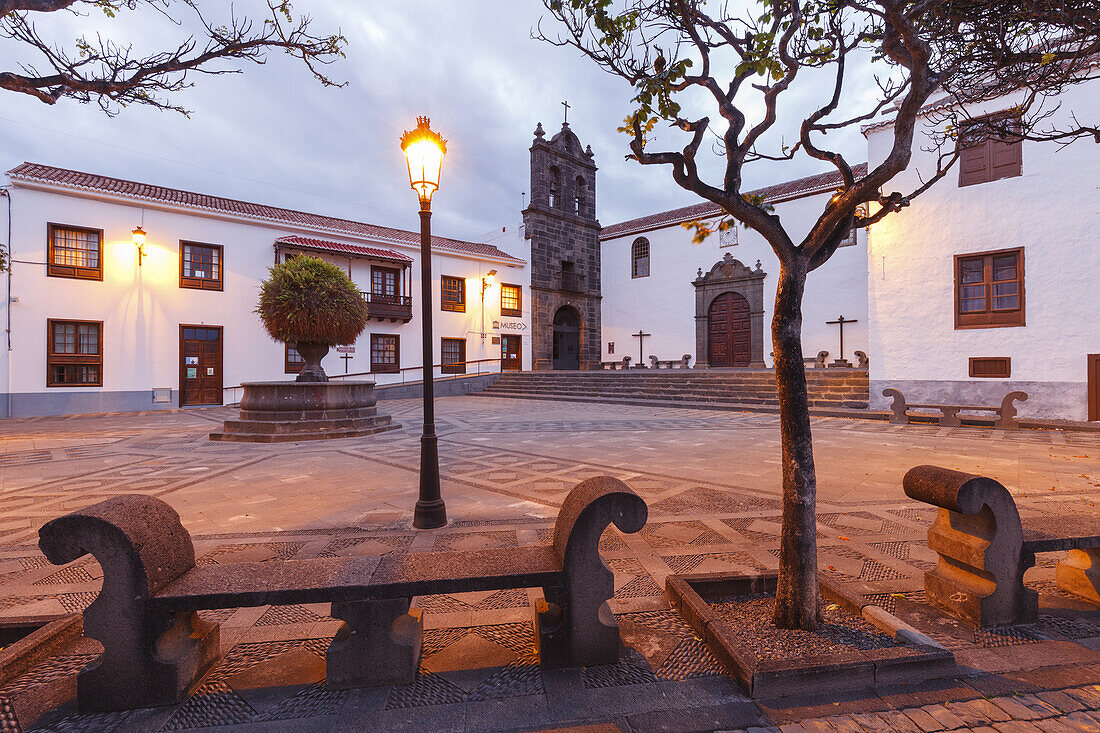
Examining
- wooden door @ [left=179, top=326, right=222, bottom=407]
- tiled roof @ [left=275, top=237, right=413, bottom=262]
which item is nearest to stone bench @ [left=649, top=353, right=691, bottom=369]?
tiled roof @ [left=275, top=237, right=413, bottom=262]

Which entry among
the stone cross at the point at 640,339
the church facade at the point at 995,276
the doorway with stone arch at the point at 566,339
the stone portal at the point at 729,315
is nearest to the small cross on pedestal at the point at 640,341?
the stone cross at the point at 640,339

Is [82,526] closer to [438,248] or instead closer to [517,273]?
[438,248]

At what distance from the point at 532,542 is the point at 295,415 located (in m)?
7.01

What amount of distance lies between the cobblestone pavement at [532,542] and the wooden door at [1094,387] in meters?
2.80

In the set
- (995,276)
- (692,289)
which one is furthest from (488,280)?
(995,276)

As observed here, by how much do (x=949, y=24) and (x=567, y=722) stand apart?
486cm

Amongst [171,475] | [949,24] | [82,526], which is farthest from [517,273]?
[82,526]

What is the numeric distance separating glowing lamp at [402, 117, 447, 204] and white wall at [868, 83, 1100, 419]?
1152cm

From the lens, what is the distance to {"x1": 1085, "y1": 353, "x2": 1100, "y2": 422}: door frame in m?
9.66

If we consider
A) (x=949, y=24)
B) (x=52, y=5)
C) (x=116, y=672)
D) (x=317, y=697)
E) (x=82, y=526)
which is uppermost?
(x=52, y=5)

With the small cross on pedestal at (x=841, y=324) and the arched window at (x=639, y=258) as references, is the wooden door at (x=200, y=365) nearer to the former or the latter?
the arched window at (x=639, y=258)

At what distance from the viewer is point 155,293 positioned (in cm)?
1494

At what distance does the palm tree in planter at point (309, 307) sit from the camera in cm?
902

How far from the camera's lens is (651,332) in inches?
926
